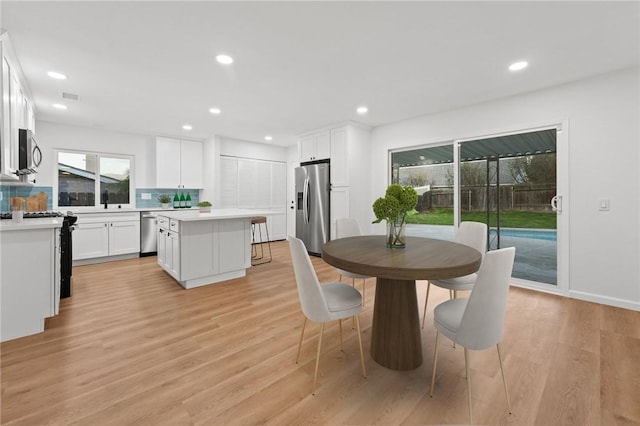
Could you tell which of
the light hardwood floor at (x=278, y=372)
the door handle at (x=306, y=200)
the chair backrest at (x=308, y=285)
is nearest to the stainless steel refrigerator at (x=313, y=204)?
the door handle at (x=306, y=200)

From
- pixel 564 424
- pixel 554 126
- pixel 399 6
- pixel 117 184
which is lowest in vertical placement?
pixel 564 424

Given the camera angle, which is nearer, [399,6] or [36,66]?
[399,6]

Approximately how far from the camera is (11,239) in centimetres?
218

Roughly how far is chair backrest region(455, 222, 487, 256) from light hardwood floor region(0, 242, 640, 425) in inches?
29.1

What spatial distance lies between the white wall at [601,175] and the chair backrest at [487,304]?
2618mm

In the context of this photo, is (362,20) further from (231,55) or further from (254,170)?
(254,170)

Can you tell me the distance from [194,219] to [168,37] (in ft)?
5.88

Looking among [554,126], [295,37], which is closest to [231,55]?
[295,37]

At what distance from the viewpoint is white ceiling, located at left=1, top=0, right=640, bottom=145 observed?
201cm

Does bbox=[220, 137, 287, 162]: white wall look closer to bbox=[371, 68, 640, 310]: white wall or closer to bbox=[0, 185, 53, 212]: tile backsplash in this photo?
bbox=[0, 185, 53, 212]: tile backsplash

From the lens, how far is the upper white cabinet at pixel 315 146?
17.1 ft

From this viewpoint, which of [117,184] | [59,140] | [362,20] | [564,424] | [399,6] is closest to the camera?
[564,424]

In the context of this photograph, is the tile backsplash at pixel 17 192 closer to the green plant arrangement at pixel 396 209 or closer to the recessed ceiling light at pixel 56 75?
the recessed ceiling light at pixel 56 75

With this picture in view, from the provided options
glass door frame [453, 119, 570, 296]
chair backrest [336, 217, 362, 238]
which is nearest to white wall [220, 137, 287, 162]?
chair backrest [336, 217, 362, 238]
